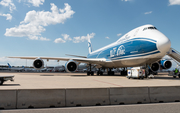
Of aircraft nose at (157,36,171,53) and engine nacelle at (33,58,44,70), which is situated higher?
aircraft nose at (157,36,171,53)

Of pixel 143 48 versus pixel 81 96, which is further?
pixel 143 48

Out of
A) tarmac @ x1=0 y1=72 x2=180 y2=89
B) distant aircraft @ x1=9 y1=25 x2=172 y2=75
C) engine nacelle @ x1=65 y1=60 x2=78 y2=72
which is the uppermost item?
distant aircraft @ x1=9 y1=25 x2=172 y2=75

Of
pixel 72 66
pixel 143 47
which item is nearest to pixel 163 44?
pixel 143 47

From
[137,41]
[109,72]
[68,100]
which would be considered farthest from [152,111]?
[109,72]

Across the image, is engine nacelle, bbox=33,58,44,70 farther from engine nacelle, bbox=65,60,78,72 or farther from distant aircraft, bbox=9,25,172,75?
distant aircraft, bbox=9,25,172,75

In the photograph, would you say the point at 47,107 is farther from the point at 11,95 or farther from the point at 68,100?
the point at 11,95

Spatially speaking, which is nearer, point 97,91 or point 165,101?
point 97,91

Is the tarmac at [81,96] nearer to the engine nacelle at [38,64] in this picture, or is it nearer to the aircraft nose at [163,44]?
the aircraft nose at [163,44]

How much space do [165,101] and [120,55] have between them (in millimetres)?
13356

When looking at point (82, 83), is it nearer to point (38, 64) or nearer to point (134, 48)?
point (134, 48)

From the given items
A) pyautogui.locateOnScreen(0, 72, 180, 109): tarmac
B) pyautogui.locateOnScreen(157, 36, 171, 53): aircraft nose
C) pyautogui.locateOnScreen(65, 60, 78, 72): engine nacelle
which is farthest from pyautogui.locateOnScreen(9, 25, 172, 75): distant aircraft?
pyautogui.locateOnScreen(0, 72, 180, 109): tarmac

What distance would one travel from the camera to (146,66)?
1789cm

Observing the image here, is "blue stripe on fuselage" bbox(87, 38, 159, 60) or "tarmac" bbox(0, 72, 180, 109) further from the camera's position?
"blue stripe on fuselage" bbox(87, 38, 159, 60)

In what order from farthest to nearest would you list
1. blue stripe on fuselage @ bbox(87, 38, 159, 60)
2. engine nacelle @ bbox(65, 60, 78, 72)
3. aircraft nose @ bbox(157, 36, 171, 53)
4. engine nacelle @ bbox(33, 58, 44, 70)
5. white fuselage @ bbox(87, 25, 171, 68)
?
1. engine nacelle @ bbox(33, 58, 44, 70)
2. engine nacelle @ bbox(65, 60, 78, 72)
3. blue stripe on fuselage @ bbox(87, 38, 159, 60)
4. white fuselage @ bbox(87, 25, 171, 68)
5. aircraft nose @ bbox(157, 36, 171, 53)
